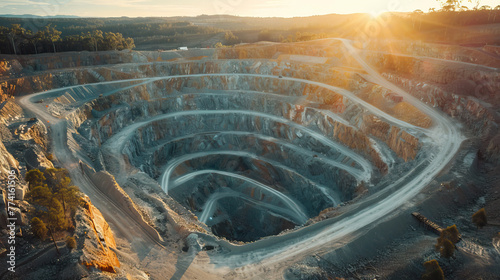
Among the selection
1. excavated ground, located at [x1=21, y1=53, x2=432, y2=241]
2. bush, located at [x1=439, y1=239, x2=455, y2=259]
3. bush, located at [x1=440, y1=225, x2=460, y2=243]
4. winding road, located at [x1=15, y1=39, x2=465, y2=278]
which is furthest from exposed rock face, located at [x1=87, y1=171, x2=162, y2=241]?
bush, located at [x1=440, y1=225, x2=460, y2=243]

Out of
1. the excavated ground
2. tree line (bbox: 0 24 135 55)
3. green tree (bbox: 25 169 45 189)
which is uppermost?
tree line (bbox: 0 24 135 55)

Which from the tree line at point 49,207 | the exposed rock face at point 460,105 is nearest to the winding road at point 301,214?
the exposed rock face at point 460,105

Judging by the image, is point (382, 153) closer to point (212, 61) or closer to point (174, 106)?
point (174, 106)

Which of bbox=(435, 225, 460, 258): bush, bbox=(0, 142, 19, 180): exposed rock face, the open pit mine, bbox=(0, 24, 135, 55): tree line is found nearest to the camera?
bbox=(435, 225, 460, 258): bush

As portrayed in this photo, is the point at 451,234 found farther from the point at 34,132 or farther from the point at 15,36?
the point at 15,36

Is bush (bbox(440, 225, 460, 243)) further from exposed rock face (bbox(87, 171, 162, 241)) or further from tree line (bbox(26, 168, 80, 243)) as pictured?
tree line (bbox(26, 168, 80, 243))

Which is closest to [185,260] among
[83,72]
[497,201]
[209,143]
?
[497,201]

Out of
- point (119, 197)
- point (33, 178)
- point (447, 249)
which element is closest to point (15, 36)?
point (119, 197)

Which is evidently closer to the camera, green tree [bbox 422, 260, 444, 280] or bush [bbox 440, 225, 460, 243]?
green tree [bbox 422, 260, 444, 280]
